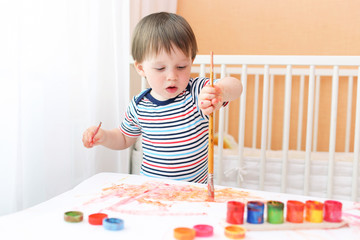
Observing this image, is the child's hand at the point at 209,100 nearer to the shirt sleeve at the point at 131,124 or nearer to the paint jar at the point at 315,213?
the paint jar at the point at 315,213

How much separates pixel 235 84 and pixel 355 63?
68cm

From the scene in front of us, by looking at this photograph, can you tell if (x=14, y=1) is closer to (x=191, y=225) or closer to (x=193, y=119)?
(x=193, y=119)

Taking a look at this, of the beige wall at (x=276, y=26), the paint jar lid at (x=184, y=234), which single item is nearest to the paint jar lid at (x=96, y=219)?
the paint jar lid at (x=184, y=234)

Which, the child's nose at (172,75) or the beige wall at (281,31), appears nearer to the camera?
the child's nose at (172,75)

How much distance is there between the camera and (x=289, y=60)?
4.78 feet

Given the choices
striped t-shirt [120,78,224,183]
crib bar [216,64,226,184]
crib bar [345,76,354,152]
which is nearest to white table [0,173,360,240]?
striped t-shirt [120,78,224,183]

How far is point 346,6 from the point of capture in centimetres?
221

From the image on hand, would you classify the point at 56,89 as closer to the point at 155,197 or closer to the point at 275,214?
the point at 155,197

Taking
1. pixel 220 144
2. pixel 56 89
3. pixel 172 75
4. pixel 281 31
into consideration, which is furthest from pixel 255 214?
pixel 281 31

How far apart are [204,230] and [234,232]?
0.04 m

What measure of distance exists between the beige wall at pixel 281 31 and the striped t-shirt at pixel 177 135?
4.51 feet

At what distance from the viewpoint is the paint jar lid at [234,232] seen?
1.71 feet

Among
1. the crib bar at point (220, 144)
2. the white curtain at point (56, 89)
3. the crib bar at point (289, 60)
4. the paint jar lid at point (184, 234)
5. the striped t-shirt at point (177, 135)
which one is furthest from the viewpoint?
the crib bar at point (220, 144)

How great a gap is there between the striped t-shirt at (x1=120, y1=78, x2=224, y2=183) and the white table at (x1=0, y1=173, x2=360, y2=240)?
0.28m
